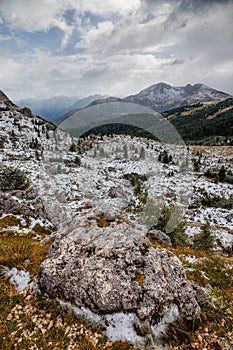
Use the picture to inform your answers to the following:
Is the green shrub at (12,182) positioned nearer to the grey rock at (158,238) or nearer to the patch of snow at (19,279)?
the patch of snow at (19,279)

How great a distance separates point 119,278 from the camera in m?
4.41

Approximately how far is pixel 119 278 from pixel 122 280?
83 millimetres

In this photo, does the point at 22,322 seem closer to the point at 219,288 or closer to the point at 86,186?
Result: the point at 219,288

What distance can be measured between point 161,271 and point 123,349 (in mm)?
1761

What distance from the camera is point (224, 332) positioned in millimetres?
4160

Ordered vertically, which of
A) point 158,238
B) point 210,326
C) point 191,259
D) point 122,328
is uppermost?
point 122,328

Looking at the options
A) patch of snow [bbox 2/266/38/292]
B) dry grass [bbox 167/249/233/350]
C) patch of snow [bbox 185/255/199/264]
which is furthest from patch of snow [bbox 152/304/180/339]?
patch of snow [bbox 185/255/199/264]

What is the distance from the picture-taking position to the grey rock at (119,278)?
417 centimetres

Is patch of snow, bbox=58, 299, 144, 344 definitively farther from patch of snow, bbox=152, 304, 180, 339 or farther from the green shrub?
the green shrub

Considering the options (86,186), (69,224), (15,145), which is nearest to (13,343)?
(69,224)

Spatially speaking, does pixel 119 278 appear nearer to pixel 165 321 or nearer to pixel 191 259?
pixel 165 321

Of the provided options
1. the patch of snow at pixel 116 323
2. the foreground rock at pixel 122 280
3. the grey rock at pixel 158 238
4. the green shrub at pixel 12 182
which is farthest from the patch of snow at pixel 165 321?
the green shrub at pixel 12 182

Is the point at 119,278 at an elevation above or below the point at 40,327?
above

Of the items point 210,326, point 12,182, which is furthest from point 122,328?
point 12,182
